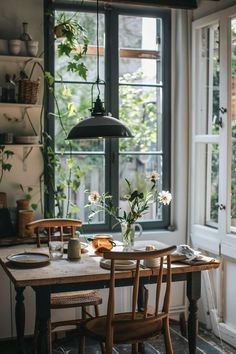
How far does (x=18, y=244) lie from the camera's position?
3.92m

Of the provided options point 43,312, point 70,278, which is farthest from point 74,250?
point 43,312

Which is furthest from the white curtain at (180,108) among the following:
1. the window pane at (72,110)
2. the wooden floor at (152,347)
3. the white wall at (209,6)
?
the wooden floor at (152,347)

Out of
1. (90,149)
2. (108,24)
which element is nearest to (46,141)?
(90,149)

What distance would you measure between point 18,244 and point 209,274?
1493 millimetres

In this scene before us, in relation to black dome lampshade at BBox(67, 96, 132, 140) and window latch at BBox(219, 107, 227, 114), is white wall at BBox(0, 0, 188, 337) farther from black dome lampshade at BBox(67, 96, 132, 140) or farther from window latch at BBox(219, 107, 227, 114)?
black dome lampshade at BBox(67, 96, 132, 140)

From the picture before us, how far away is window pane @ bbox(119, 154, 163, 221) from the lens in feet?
15.1

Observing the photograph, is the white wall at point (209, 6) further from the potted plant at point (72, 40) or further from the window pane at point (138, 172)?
the window pane at point (138, 172)

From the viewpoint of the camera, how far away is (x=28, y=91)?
394 centimetres

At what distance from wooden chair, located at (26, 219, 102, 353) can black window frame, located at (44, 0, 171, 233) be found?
28cm

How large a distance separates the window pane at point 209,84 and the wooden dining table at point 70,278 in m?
1.37

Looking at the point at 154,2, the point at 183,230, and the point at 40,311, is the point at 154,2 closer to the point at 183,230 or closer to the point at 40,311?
the point at 183,230

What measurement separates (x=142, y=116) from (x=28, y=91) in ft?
3.75

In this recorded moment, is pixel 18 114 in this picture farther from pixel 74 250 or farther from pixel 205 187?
pixel 205 187

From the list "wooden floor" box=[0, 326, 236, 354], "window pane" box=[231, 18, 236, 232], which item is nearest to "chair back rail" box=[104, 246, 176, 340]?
"wooden floor" box=[0, 326, 236, 354]
